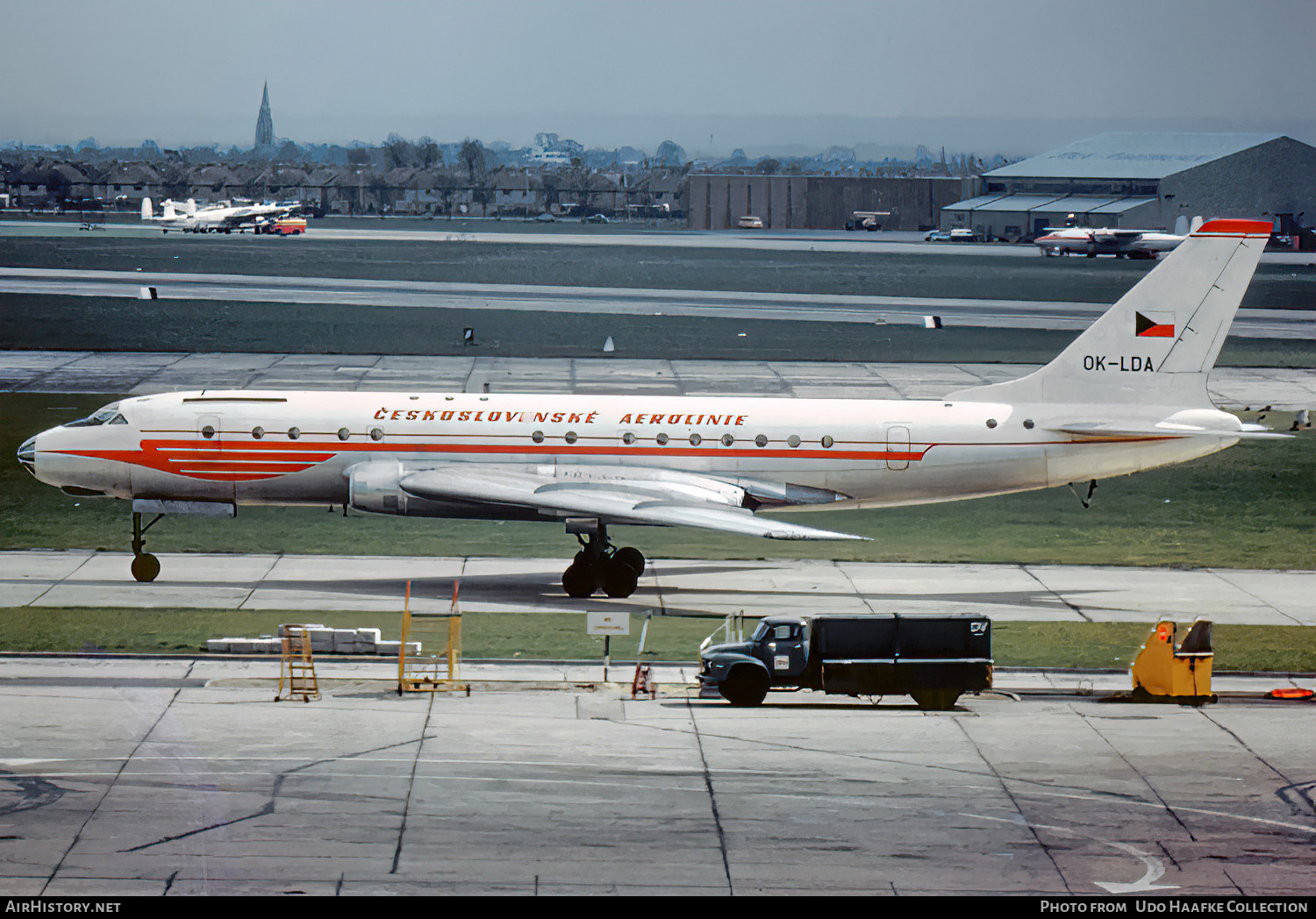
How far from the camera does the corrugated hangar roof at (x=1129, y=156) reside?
447 ft

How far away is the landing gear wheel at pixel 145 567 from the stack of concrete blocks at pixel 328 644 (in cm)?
531

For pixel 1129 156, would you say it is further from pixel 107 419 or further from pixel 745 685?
pixel 745 685

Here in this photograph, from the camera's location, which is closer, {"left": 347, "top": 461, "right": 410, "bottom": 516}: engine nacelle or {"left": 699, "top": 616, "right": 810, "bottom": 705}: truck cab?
{"left": 699, "top": 616, "right": 810, "bottom": 705}: truck cab

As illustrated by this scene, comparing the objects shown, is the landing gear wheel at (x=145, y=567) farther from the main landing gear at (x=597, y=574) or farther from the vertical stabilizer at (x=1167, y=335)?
the vertical stabilizer at (x=1167, y=335)

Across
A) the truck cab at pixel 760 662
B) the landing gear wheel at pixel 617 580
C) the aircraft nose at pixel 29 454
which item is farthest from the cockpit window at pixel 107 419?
the truck cab at pixel 760 662

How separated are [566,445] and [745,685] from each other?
8989 millimetres

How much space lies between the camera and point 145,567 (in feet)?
95.3

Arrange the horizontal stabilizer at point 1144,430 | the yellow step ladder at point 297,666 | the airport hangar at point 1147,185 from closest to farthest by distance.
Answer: the yellow step ladder at point 297,666 → the horizontal stabilizer at point 1144,430 → the airport hangar at point 1147,185

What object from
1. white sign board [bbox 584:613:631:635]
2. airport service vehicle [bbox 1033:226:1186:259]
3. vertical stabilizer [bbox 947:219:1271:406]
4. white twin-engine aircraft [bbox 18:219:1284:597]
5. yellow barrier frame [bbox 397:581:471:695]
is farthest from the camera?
airport service vehicle [bbox 1033:226:1186:259]

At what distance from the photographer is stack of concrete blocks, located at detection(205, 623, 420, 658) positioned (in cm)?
2386

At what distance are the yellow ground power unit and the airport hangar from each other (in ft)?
338

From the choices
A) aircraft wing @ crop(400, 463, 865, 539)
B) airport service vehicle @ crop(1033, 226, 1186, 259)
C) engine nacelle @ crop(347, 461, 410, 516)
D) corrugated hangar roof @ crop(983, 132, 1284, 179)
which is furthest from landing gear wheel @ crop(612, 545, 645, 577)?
corrugated hangar roof @ crop(983, 132, 1284, 179)

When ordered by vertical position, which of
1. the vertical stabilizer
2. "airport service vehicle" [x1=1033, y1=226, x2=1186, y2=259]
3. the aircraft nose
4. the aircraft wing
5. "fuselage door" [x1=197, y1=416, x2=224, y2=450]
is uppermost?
"airport service vehicle" [x1=1033, y1=226, x2=1186, y2=259]

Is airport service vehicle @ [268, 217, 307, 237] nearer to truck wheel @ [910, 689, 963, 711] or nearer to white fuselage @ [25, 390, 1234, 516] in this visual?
white fuselage @ [25, 390, 1234, 516]
